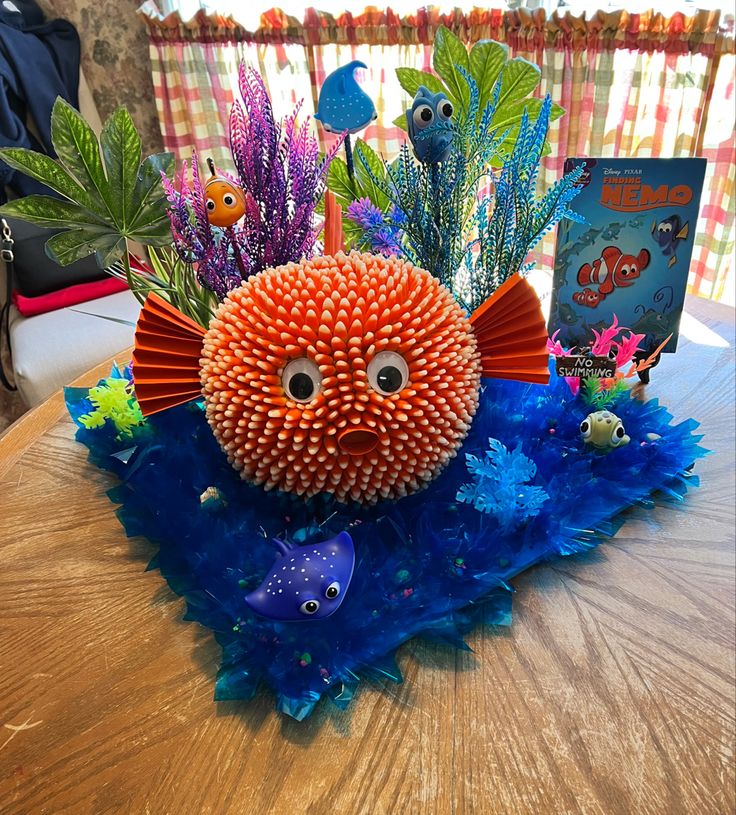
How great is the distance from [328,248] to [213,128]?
5.49 ft

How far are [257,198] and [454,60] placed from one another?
25cm

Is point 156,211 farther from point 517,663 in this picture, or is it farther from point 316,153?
point 517,663

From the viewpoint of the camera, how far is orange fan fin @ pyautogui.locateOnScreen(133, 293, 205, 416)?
54cm

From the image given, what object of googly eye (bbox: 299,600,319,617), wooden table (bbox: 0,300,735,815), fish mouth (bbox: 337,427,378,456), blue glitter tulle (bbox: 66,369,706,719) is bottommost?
wooden table (bbox: 0,300,735,815)

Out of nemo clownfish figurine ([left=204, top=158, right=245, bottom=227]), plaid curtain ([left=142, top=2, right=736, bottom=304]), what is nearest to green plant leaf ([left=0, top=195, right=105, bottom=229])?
nemo clownfish figurine ([left=204, top=158, right=245, bottom=227])

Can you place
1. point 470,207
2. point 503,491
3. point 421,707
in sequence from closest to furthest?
point 421,707, point 503,491, point 470,207

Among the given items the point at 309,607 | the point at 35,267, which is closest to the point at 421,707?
the point at 309,607

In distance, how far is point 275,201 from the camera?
595 mm

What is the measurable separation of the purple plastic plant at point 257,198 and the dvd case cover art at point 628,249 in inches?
12.0

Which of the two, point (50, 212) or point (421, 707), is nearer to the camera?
point (421, 707)

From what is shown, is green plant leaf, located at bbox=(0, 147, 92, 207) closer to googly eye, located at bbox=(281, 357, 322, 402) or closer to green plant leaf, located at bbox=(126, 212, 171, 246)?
green plant leaf, located at bbox=(126, 212, 171, 246)

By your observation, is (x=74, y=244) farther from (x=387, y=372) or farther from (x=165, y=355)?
(x=387, y=372)

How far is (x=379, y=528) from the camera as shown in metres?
0.56

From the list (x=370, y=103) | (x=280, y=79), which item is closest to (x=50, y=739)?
(x=370, y=103)
